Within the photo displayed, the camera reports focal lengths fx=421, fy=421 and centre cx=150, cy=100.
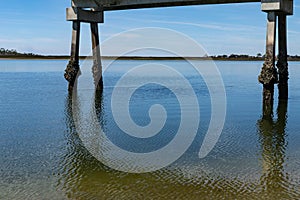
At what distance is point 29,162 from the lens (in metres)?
7.89

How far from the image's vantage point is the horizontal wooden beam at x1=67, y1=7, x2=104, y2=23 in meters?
18.9

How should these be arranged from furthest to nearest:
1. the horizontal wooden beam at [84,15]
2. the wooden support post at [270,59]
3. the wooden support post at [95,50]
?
the wooden support post at [95,50], the horizontal wooden beam at [84,15], the wooden support post at [270,59]

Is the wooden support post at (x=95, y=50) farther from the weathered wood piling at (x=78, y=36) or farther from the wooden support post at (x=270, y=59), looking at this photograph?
the wooden support post at (x=270, y=59)

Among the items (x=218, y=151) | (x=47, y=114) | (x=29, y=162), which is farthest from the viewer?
(x=47, y=114)

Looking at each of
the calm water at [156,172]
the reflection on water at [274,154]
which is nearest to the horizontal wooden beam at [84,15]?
the calm water at [156,172]

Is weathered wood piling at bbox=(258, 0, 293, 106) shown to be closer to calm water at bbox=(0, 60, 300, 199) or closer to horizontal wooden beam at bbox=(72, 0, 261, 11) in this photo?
calm water at bbox=(0, 60, 300, 199)

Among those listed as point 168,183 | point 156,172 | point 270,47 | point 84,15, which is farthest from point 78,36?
point 168,183

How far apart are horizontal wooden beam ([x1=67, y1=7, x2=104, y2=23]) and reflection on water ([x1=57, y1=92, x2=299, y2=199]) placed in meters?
11.5

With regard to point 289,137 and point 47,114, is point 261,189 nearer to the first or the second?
point 289,137

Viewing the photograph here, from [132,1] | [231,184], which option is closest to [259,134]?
[231,184]

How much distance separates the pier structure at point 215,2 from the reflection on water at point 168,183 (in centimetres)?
682

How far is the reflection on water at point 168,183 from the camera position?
622 cm

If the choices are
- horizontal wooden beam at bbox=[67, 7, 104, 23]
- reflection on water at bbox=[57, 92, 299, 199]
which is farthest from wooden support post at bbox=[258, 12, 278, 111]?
horizontal wooden beam at bbox=[67, 7, 104, 23]

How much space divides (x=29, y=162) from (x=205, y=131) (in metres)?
4.92
